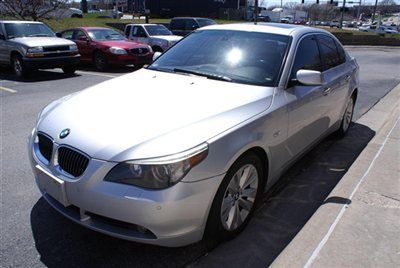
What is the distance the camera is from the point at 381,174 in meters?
4.51

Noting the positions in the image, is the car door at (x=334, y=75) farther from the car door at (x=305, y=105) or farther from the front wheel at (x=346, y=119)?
the front wheel at (x=346, y=119)

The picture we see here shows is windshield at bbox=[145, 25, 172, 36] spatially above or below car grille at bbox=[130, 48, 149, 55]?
above

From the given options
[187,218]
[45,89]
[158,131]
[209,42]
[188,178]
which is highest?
[209,42]

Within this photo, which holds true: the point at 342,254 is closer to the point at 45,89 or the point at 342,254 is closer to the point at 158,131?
the point at 158,131

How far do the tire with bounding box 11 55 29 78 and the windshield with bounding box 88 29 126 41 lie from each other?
311cm

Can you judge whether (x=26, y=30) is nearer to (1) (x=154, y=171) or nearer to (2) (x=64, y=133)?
(2) (x=64, y=133)

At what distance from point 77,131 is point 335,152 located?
12.6ft

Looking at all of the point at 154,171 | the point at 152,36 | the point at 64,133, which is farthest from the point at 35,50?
the point at 154,171

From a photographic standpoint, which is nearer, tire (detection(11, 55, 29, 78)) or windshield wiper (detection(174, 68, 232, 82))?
windshield wiper (detection(174, 68, 232, 82))

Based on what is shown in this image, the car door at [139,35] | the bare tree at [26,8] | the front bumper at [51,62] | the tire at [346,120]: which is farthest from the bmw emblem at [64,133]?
the bare tree at [26,8]

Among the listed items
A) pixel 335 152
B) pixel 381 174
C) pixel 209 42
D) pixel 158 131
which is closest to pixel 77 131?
pixel 158 131

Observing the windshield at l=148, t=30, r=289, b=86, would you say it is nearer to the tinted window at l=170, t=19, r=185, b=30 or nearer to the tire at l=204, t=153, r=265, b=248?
the tire at l=204, t=153, r=265, b=248

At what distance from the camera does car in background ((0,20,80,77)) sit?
37.6 feet

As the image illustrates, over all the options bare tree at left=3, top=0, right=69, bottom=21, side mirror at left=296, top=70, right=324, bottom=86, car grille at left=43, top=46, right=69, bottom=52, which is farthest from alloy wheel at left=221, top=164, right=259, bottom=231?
bare tree at left=3, top=0, right=69, bottom=21
